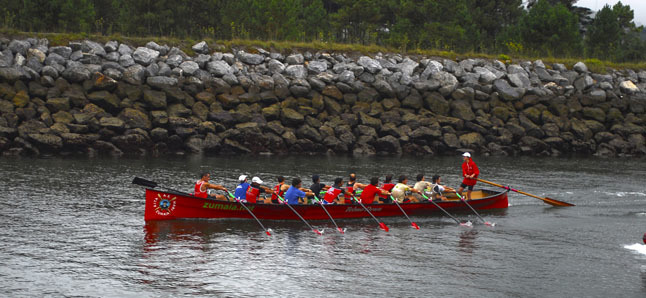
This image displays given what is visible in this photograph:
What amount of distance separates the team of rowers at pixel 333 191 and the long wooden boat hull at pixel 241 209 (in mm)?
388

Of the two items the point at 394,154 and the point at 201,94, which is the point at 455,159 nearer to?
the point at 394,154

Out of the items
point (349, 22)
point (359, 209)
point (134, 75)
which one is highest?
point (349, 22)

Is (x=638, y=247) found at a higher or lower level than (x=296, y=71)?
Answer: lower

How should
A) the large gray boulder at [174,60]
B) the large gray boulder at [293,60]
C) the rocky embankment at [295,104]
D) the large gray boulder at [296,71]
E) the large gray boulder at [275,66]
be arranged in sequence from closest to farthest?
the rocky embankment at [295,104], the large gray boulder at [174,60], the large gray boulder at [296,71], the large gray boulder at [275,66], the large gray boulder at [293,60]

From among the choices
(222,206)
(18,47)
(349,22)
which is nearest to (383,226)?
(222,206)

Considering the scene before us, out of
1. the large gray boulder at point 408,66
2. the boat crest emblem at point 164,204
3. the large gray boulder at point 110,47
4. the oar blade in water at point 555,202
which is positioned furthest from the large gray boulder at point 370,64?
the boat crest emblem at point 164,204

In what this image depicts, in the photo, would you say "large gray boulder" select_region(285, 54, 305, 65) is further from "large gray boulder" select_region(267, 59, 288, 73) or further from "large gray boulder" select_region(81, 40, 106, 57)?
"large gray boulder" select_region(81, 40, 106, 57)

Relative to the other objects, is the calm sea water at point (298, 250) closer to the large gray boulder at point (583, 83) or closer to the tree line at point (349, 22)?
the large gray boulder at point (583, 83)

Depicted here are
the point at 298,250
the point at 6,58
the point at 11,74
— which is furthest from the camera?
the point at 6,58

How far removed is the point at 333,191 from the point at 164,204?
5986 millimetres

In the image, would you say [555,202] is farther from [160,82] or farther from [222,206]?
[160,82]

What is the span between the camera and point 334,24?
2539 inches

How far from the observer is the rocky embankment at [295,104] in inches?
1574

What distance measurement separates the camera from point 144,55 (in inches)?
1757
